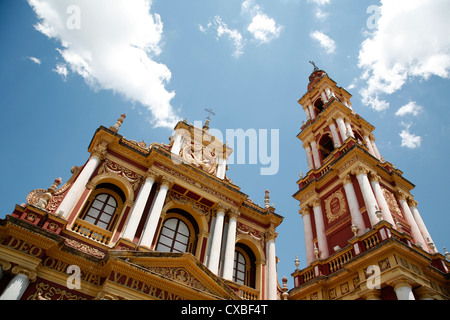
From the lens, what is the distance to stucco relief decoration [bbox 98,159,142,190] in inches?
561

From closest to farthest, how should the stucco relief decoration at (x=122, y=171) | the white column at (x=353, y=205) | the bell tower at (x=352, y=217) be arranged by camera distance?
the bell tower at (x=352, y=217), the stucco relief decoration at (x=122, y=171), the white column at (x=353, y=205)

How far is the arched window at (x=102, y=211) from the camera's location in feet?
42.9

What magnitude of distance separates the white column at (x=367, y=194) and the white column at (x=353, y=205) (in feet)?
1.67

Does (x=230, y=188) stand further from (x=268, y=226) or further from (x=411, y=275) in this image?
(x=411, y=275)

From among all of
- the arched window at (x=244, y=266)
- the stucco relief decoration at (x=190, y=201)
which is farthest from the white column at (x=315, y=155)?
the stucco relief decoration at (x=190, y=201)

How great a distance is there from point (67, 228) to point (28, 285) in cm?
241

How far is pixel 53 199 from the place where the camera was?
39.7ft

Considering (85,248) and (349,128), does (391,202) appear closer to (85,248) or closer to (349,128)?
(349,128)

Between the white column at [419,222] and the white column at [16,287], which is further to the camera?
the white column at [419,222]

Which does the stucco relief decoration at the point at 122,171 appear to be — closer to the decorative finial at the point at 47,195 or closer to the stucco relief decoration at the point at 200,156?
the decorative finial at the point at 47,195

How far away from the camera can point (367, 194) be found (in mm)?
15055

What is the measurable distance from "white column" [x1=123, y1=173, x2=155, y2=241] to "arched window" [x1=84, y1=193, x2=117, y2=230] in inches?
50.2
